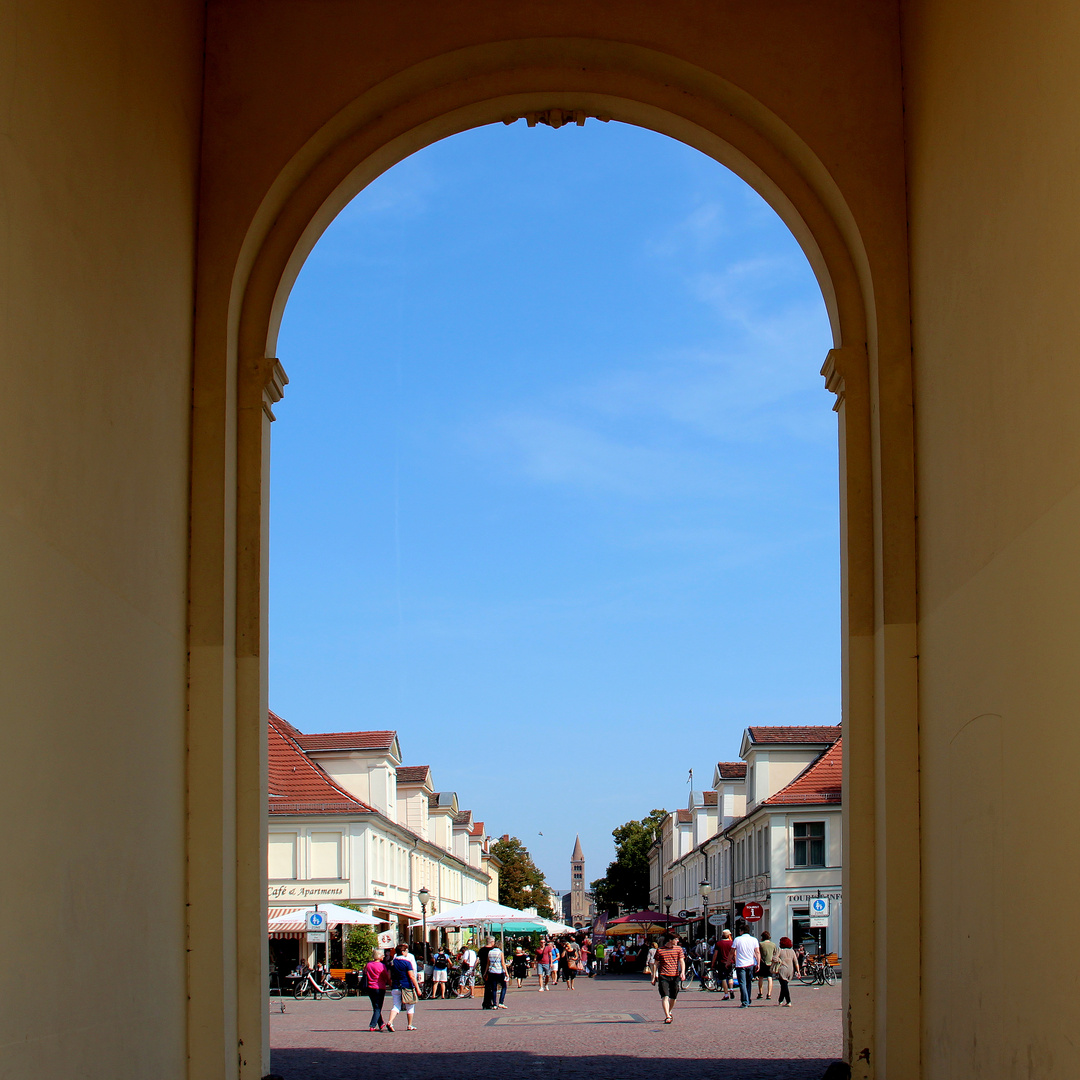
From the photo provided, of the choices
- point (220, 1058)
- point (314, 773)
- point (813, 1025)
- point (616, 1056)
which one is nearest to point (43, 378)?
point (220, 1058)

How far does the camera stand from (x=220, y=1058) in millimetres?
8195

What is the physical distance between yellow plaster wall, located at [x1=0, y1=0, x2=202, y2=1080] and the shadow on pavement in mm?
2789

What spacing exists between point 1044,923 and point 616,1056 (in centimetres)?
689

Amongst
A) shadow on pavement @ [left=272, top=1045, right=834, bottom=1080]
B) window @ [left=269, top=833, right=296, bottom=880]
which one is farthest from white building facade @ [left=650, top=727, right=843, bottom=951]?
shadow on pavement @ [left=272, top=1045, right=834, bottom=1080]

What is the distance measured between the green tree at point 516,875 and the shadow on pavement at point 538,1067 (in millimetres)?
85807

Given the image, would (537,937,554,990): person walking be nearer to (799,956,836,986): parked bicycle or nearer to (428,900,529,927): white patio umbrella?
(428,900,529,927): white patio umbrella

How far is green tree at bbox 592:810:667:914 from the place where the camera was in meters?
99.4

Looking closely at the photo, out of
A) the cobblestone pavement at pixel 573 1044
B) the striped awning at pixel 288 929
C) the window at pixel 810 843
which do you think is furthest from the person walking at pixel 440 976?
the window at pixel 810 843

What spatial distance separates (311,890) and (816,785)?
16.4 meters

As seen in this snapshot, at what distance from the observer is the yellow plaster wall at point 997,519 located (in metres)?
5.57

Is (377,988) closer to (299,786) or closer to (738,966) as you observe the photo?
(738,966)

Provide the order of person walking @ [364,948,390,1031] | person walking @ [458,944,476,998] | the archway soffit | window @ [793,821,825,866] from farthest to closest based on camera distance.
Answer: window @ [793,821,825,866], person walking @ [458,944,476,998], person walking @ [364,948,390,1031], the archway soffit

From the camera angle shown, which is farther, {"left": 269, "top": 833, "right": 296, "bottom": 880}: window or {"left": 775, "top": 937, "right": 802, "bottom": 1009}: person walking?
{"left": 269, "top": 833, "right": 296, "bottom": 880}: window

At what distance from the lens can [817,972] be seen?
1217 inches
